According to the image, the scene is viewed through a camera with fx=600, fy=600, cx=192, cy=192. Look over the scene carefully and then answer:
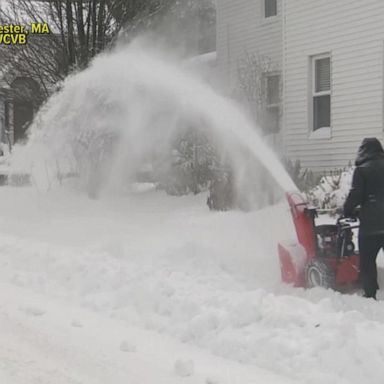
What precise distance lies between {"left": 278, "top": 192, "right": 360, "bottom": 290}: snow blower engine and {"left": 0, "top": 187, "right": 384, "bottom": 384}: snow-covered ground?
22 centimetres

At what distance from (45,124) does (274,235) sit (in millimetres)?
5203

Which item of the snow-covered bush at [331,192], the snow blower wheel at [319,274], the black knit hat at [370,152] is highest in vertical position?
the black knit hat at [370,152]

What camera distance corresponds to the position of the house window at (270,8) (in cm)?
1620

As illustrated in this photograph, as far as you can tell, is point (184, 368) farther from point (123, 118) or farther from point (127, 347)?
point (123, 118)

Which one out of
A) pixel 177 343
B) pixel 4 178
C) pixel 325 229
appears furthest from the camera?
pixel 4 178

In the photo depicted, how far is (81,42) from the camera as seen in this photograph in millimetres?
14297

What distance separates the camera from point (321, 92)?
13.8m

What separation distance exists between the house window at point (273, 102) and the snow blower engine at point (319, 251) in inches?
319

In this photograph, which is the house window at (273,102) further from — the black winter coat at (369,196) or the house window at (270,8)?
the black winter coat at (369,196)

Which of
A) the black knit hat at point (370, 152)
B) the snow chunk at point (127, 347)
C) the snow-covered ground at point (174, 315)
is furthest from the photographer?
the black knit hat at point (370, 152)

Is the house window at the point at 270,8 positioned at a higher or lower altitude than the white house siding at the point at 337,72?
higher

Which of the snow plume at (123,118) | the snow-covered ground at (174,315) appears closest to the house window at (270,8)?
the snow plume at (123,118)

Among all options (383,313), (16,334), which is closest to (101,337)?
(16,334)

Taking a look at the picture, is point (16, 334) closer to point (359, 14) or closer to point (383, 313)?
point (383, 313)
